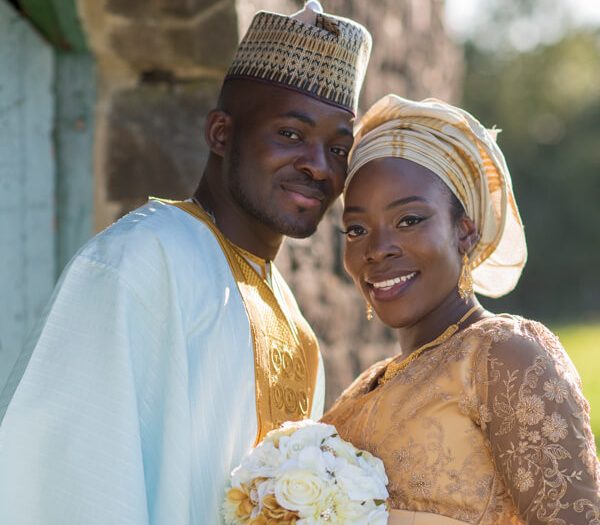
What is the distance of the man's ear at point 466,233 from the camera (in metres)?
3.01

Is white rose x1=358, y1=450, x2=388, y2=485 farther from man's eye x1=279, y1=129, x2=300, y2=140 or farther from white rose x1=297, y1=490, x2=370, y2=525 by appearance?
man's eye x1=279, y1=129, x2=300, y2=140

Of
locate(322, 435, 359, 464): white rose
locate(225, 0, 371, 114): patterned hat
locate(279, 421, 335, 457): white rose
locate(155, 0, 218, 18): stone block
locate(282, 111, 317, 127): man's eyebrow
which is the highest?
locate(155, 0, 218, 18): stone block

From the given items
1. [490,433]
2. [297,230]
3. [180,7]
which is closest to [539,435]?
[490,433]

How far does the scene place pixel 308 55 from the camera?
310 cm

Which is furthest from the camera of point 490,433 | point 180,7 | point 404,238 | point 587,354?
point 587,354

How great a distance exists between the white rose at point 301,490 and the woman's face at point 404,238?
0.63 m

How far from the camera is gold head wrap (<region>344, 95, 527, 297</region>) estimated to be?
9.73ft

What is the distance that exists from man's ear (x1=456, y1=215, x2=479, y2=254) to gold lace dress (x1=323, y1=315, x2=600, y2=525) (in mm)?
290

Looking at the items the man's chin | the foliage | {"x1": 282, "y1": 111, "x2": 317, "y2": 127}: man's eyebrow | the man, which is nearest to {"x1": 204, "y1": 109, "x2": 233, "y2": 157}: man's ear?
the man

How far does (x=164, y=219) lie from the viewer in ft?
9.36

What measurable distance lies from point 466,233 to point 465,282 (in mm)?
143

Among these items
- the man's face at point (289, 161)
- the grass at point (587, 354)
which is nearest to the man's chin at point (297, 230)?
the man's face at point (289, 161)

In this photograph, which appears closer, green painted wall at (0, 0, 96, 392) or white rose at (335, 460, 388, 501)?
white rose at (335, 460, 388, 501)

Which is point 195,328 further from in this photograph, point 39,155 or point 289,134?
point 39,155
